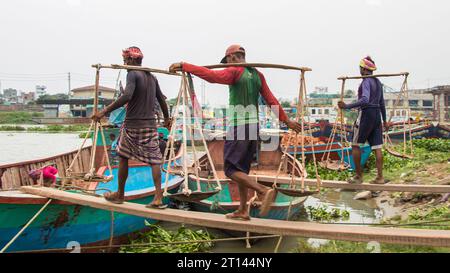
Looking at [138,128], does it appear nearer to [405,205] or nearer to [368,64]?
[368,64]

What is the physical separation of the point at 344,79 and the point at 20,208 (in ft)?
15.9

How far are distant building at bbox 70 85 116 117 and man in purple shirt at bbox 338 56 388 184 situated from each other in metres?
A: 47.0

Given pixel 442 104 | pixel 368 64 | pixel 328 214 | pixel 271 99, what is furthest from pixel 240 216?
pixel 442 104

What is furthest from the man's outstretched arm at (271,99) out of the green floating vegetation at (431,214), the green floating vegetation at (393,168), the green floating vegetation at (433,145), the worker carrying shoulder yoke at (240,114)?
the green floating vegetation at (433,145)

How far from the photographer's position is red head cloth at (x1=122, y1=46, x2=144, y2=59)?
4.19 metres

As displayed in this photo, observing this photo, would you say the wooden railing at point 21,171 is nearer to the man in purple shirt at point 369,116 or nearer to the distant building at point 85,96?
the man in purple shirt at point 369,116

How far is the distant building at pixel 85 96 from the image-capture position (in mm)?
53216

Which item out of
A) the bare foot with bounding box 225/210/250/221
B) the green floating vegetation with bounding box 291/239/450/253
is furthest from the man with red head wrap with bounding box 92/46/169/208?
the green floating vegetation with bounding box 291/239/450/253

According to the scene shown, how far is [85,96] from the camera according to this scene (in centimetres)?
6150

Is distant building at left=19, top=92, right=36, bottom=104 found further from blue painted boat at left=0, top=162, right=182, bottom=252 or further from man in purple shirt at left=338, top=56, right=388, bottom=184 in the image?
man in purple shirt at left=338, top=56, right=388, bottom=184

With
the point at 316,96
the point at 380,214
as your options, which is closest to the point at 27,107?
the point at 316,96

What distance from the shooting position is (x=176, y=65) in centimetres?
Result: 368

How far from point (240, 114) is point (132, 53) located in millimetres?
1393
